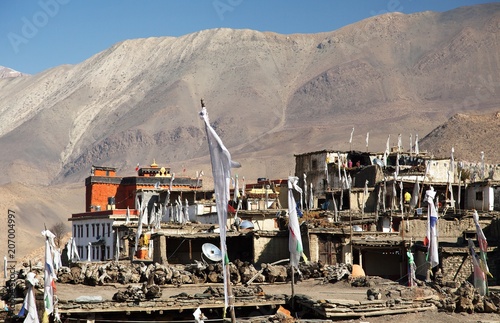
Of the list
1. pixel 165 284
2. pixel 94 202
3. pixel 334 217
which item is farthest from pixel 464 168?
pixel 165 284

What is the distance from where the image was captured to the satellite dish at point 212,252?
132 feet

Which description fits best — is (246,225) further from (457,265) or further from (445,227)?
(457,265)

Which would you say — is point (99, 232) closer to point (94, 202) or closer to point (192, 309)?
point (94, 202)

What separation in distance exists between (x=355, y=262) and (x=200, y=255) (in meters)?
6.58

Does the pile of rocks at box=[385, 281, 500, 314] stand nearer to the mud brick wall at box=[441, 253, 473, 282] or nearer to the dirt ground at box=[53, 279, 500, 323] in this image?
the dirt ground at box=[53, 279, 500, 323]

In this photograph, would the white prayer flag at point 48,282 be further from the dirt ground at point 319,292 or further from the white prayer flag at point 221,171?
the white prayer flag at point 221,171

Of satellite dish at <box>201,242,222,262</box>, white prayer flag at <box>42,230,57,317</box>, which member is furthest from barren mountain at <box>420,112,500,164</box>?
white prayer flag at <box>42,230,57,317</box>

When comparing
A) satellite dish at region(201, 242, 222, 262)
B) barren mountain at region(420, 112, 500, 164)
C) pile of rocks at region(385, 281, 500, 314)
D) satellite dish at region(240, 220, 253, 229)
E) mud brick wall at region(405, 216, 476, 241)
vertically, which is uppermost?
barren mountain at region(420, 112, 500, 164)

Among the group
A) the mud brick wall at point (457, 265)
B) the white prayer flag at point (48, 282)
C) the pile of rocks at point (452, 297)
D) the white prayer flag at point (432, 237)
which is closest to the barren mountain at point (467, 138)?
the mud brick wall at point (457, 265)

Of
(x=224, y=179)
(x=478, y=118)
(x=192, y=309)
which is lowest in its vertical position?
(x=192, y=309)

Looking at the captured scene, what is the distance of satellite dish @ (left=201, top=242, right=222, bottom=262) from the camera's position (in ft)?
132

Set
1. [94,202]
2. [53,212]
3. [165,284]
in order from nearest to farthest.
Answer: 1. [165,284]
2. [94,202]
3. [53,212]

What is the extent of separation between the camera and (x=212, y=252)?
1603 inches

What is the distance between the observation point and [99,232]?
6675 cm
